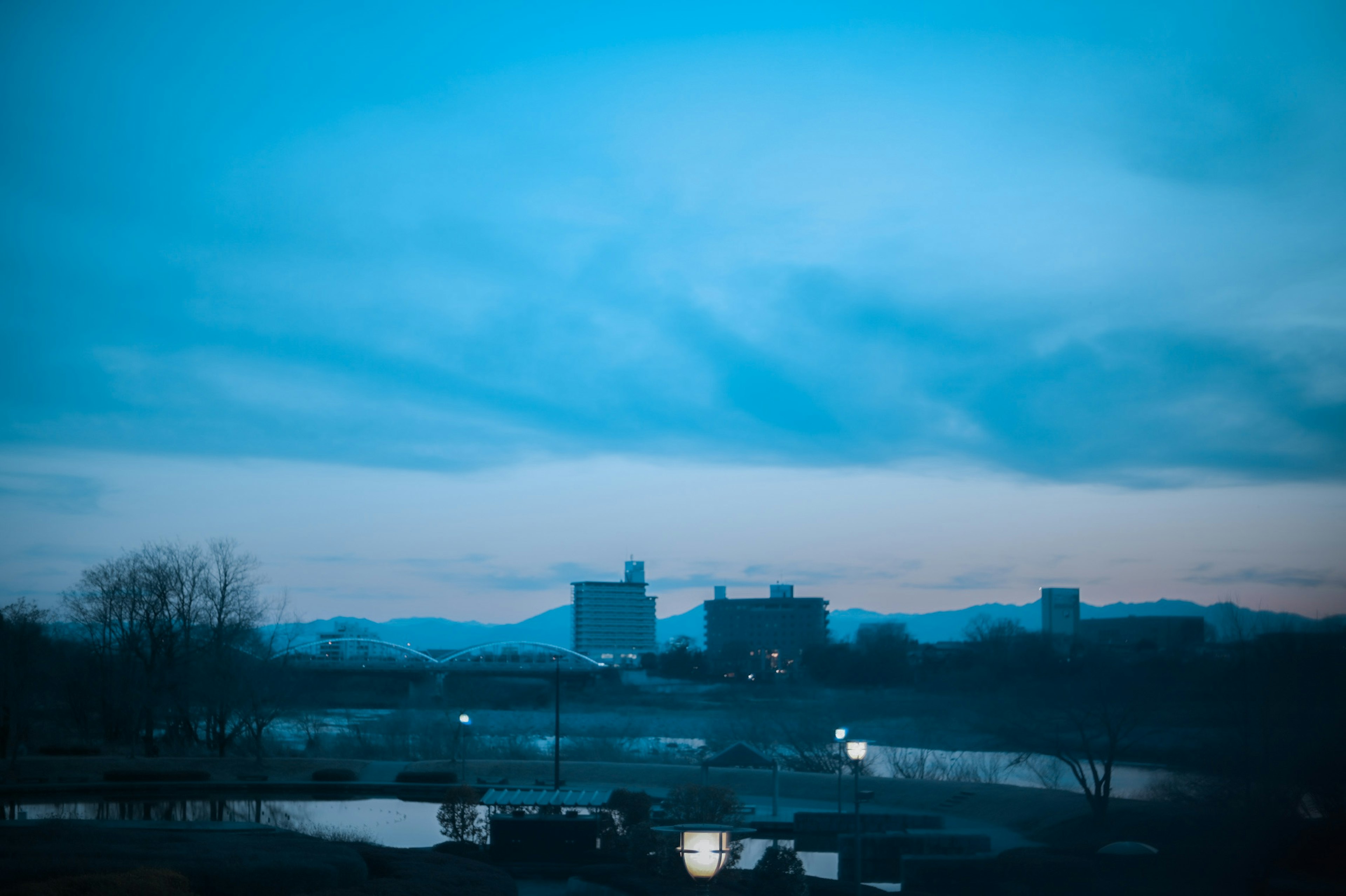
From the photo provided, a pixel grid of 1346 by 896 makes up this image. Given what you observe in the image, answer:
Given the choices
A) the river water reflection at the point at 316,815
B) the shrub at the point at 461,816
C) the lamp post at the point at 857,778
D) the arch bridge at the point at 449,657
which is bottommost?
the arch bridge at the point at 449,657

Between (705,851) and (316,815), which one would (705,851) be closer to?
(705,851)

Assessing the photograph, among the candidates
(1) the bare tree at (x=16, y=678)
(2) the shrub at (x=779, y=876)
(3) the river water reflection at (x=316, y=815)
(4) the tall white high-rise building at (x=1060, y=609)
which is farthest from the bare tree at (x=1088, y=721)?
(4) the tall white high-rise building at (x=1060, y=609)

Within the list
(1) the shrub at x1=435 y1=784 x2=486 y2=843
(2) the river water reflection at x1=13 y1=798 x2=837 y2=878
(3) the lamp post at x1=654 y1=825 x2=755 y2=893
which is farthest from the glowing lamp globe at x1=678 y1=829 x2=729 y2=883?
(2) the river water reflection at x1=13 y1=798 x2=837 y2=878

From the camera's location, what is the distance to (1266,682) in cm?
2742

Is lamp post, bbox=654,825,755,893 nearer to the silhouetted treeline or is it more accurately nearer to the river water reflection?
the river water reflection

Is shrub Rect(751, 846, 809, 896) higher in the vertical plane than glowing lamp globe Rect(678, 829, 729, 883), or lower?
lower

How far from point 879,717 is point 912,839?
2087 inches

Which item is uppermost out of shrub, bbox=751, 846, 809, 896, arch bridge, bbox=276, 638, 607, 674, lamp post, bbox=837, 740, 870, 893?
lamp post, bbox=837, 740, 870, 893

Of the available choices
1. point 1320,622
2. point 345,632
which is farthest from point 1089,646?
point 345,632

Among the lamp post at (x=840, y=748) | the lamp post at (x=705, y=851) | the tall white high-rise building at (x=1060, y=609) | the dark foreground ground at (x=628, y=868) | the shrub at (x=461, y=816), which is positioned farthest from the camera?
the tall white high-rise building at (x=1060, y=609)

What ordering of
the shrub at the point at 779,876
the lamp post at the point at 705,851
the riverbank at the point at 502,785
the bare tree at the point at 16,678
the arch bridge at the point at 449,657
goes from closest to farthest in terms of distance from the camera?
the lamp post at the point at 705,851 < the shrub at the point at 779,876 < the riverbank at the point at 502,785 < the bare tree at the point at 16,678 < the arch bridge at the point at 449,657

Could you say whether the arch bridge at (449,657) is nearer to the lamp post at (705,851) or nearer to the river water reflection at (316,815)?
the river water reflection at (316,815)

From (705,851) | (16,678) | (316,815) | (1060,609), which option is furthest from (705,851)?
(1060,609)

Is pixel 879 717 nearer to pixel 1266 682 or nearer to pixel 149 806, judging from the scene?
pixel 1266 682
